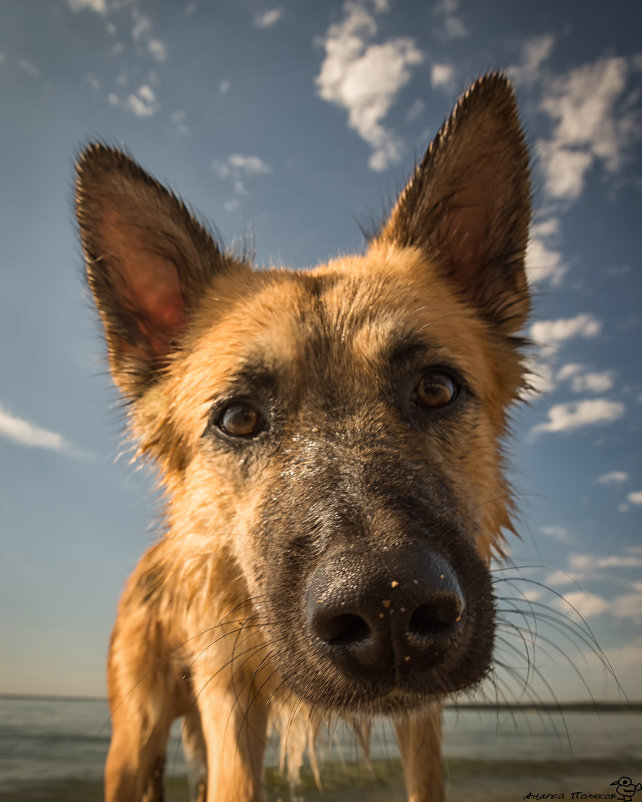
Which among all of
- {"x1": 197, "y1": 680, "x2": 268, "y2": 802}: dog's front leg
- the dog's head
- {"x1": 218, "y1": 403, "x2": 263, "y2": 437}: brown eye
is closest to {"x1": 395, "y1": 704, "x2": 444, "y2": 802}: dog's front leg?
{"x1": 197, "y1": 680, "x2": 268, "y2": 802}: dog's front leg

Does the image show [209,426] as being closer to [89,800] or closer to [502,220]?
[502,220]

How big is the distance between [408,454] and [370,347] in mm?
700

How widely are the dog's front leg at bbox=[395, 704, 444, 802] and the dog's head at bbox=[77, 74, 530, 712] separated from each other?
3.78 ft

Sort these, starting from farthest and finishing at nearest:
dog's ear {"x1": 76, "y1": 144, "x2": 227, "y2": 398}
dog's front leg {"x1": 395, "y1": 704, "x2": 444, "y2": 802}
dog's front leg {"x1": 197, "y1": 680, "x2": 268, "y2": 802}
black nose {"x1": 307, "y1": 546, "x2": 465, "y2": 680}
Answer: dog's ear {"x1": 76, "y1": 144, "x2": 227, "y2": 398} → dog's front leg {"x1": 395, "y1": 704, "x2": 444, "y2": 802} → dog's front leg {"x1": 197, "y1": 680, "x2": 268, "y2": 802} → black nose {"x1": 307, "y1": 546, "x2": 465, "y2": 680}

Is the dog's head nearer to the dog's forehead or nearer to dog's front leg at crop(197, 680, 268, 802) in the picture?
the dog's forehead

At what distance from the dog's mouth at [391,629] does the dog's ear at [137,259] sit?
2359 millimetres

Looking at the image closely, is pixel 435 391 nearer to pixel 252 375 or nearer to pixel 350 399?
pixel 350 399

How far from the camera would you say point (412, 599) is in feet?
6.48

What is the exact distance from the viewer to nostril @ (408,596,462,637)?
2047mm

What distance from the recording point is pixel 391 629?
6.58ft

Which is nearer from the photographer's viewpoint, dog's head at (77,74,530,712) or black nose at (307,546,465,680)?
black nose at (307,546,465,680)

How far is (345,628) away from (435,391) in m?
1.50
